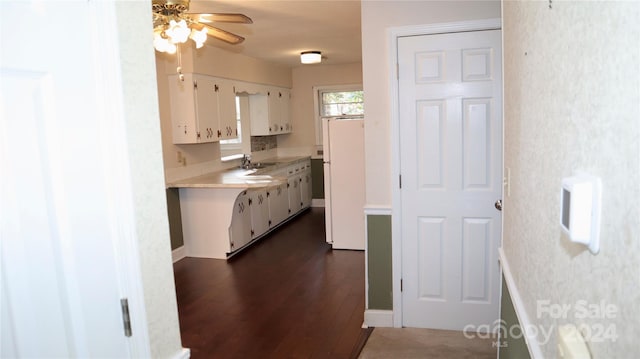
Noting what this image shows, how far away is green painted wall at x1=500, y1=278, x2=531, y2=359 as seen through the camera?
4.88 ft

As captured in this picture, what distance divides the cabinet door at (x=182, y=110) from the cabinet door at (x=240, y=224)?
3.01 feet

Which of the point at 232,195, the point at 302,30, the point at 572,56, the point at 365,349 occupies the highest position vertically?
the point at 302,30

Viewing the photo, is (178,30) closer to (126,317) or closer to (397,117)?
(397,117)

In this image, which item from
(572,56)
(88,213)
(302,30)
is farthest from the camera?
(302,30)

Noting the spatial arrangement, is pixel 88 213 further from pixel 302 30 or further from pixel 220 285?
pixel 302 30

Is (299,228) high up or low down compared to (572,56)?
down

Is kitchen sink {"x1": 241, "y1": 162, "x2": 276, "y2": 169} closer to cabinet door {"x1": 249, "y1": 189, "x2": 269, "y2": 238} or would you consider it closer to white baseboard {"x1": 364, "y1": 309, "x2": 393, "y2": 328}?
cabinet door {"x1": 249, "y1": 189, "x2": 269, "y2": 238}

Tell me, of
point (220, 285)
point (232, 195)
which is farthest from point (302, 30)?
point (220, 285)

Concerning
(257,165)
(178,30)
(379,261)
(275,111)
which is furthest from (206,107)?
(379,261)

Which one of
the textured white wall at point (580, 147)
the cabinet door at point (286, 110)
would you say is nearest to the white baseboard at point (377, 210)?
the textured white wall at point (580, 147)

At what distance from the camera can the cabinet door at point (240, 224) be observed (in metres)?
5.23

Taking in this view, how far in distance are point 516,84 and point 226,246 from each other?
4135 mm

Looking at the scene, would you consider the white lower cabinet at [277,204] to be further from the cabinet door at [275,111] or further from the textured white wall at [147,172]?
the textured white wall at [147,172]

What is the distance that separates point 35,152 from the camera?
0.93m
